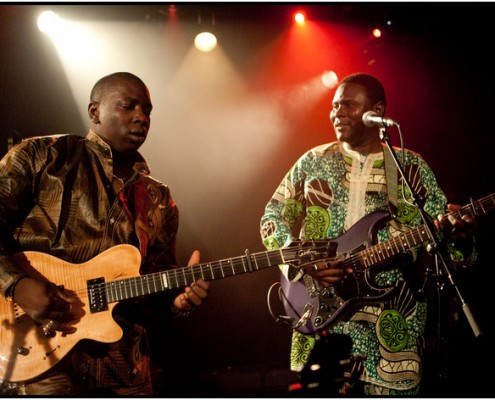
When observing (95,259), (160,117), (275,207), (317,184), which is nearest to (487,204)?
(317,184)

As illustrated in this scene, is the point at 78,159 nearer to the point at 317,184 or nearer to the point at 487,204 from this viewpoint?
the point at 317,184

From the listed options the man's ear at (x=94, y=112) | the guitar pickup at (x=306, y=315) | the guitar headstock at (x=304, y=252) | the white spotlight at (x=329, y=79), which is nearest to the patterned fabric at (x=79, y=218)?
the man's ear at (x=94, y=112)

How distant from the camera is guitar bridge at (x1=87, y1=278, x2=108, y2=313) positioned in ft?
9.39

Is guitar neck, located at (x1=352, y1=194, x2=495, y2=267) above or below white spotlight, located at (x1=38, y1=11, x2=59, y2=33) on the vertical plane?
below

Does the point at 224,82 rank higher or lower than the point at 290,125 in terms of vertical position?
higher

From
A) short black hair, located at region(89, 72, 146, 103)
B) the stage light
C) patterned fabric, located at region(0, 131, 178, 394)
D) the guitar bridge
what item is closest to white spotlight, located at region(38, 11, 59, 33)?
short black hair, located at region(89, 72, 146, 103)

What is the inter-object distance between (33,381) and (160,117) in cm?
413

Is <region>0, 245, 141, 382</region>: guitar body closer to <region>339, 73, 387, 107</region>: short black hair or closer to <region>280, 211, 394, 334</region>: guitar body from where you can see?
<region>280, 211, 394, 334</region>: guitar body

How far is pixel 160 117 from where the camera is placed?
6.20 m

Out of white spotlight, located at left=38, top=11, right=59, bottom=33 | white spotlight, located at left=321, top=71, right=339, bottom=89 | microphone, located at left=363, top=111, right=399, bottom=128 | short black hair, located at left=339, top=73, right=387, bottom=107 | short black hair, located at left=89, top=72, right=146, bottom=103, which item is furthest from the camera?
white spotlight, located at left=321, top=71, right=339, bottom=89

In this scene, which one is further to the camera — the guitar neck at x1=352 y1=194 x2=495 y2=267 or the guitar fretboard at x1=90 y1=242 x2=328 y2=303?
the guitar neck at x1=352 y1=194 x2=495 y2=267

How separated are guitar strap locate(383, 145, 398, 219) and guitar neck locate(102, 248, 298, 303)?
944mm

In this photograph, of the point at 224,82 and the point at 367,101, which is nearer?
the point at 367,101

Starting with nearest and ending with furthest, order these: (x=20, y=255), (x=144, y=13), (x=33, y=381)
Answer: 1. (x=33, y=381)
2. (x=20, y=255)
3. (x=144, y=13)
